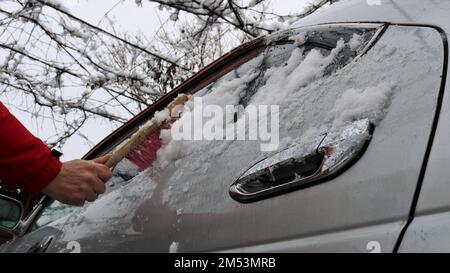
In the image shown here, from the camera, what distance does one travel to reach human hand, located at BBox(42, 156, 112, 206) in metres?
1.62

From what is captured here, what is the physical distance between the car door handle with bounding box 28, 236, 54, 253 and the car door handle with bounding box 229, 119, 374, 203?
0.86 meters

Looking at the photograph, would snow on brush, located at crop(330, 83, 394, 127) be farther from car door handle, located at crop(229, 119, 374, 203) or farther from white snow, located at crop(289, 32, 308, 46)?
white snow, located at crop(289, 32, 308, 46)

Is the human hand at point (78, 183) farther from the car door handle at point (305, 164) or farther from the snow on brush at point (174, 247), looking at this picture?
the car door handle at point (305, 164)

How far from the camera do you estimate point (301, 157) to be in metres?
1.22

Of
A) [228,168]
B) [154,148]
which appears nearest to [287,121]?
[228,168]

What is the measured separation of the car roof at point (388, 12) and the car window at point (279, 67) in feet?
0.14

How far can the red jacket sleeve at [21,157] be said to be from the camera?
1.45 metres

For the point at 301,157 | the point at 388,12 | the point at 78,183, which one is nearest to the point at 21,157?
the point at 78,183

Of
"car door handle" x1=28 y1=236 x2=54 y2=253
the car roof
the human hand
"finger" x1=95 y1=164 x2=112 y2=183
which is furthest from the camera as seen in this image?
"car door handle" x1=28 y1=236 x2=54 y2=253

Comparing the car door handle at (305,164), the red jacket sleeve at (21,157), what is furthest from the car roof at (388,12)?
the red jacket sleeve at (21,157)

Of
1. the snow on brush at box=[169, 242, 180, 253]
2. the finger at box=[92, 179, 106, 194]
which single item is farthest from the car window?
the snow on brush at box=[169, 242, 180, 253]

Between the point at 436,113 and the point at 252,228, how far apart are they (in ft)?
1.64

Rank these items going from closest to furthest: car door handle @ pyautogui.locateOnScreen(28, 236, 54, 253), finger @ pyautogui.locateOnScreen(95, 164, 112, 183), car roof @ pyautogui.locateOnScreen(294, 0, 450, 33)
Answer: car roof @ pyautogui.locateOnScreen(294, 0, 450, 33) < finger @ pyautogui.locateOnScreen(95, 164, 112, 183) < car door handle @ pyautogui.locateOnScreen(28, 236, 54, 253)
